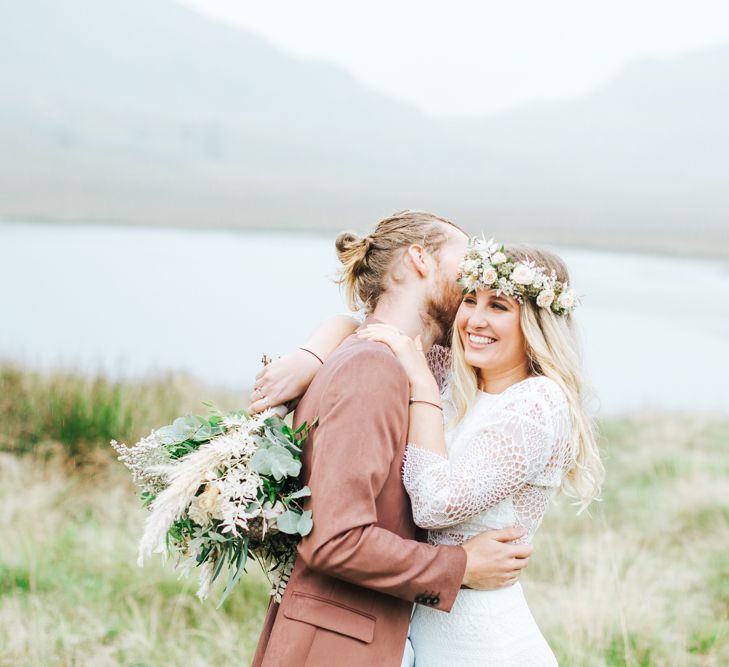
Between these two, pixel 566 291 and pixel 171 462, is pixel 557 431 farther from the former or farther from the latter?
pixel 171 462

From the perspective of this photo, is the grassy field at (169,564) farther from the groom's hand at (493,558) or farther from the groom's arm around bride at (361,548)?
the groom's arm around bride at (361,548)

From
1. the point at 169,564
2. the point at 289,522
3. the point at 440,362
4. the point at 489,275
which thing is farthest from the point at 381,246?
the point at 169,564

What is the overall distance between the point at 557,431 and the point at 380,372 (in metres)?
0.61

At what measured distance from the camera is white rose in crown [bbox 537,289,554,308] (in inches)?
104

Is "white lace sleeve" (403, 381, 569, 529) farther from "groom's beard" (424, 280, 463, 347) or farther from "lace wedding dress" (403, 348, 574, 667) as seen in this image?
"groom's beard" (424, 280, 463, 347)

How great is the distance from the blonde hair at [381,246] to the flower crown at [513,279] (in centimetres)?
20

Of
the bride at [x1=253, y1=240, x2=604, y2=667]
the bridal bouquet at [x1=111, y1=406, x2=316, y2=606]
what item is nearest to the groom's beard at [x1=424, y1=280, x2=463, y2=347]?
the bride at [x1=253, y1=240, x2=604, y2=667]

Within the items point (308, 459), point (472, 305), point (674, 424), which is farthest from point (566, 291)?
point (674, 424)

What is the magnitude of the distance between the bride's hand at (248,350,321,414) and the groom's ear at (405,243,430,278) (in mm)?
459

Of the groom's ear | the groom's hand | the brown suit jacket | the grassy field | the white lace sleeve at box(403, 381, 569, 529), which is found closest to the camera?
the brown suit jacket

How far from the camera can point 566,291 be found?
107 inches

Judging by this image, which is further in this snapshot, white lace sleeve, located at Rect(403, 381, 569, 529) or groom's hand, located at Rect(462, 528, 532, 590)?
groom's hand, located at Rect(462, 528, 532, 590)

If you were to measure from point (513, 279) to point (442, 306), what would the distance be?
329 millimetres

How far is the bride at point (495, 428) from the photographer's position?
96.0 inches
